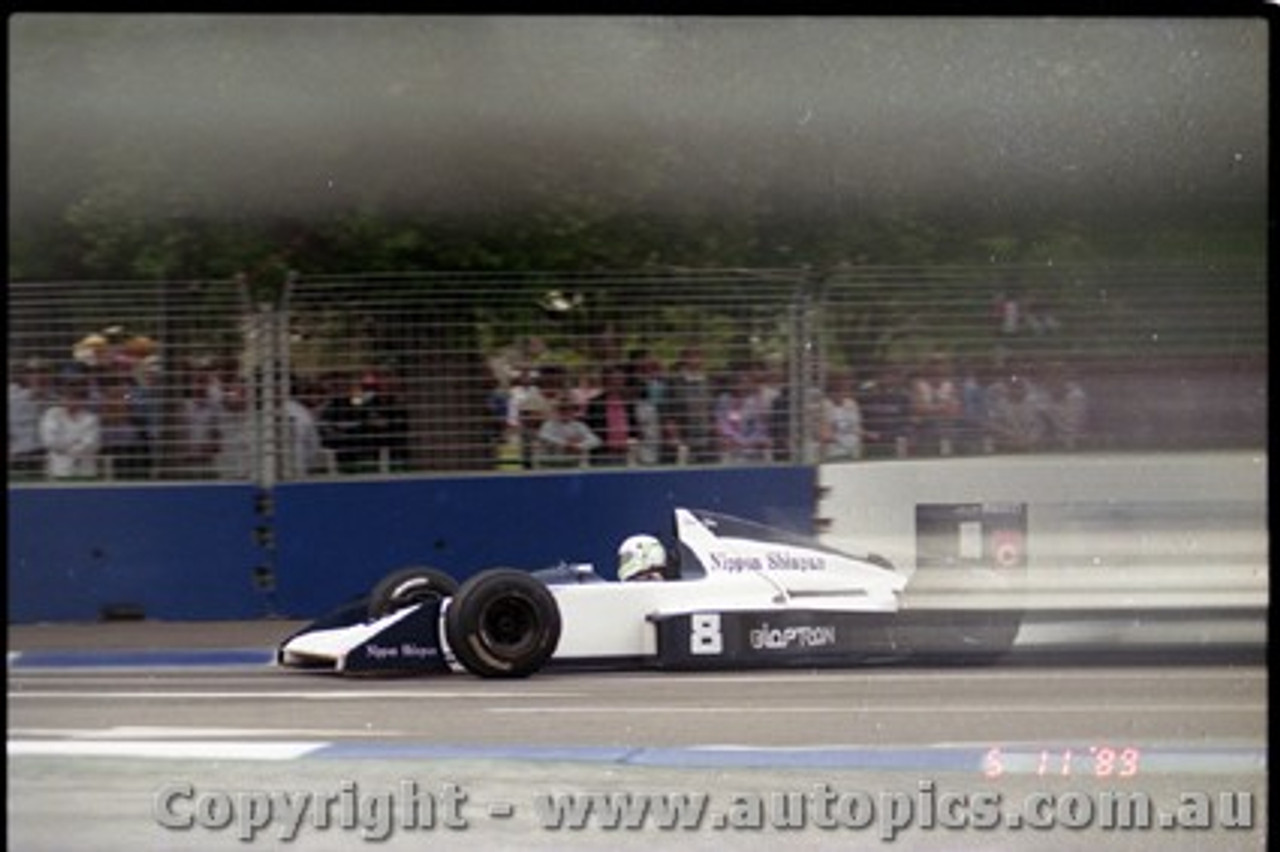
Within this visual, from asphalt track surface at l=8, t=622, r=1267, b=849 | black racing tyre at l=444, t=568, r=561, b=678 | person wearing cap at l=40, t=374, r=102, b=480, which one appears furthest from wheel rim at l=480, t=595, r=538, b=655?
person wearing cap at l=40, t=374, r=102, b=480

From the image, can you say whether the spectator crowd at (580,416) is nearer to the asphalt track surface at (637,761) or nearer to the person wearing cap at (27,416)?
the person wearing cap at (27,416)

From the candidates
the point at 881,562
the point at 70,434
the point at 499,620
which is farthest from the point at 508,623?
the point at 70,434

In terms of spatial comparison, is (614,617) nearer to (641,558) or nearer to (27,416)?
(641,558)

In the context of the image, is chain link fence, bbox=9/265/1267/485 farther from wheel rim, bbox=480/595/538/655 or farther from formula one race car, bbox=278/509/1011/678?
wheel rim, bbox=480/595/538/655

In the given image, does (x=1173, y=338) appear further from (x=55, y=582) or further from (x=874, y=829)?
(x=55, y=582)

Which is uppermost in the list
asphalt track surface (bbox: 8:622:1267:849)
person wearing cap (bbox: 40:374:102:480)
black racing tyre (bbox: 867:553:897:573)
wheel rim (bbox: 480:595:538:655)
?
person wearing cap (bbox: 40:374:102:480)

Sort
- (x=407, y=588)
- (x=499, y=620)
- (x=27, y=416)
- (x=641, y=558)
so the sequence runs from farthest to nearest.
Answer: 1. (x=499, y=620)
2. (x=641, y=558)
3. (x=407, y=588)
4. (x=27, y=416)

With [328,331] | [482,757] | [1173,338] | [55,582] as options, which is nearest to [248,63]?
[328,331]

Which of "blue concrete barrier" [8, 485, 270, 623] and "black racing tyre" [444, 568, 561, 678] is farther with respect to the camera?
"black racing tyre" [444, 568, 561, 678]

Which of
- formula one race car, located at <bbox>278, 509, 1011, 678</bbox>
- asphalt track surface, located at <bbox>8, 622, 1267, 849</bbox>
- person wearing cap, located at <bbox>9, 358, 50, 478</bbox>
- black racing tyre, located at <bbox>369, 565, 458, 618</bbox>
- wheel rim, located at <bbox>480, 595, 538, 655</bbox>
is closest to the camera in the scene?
person wearing cap, located at <bbox>9, 358, 50, 478</bbox>
